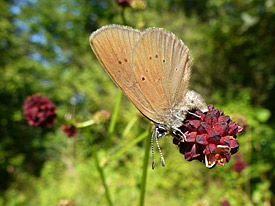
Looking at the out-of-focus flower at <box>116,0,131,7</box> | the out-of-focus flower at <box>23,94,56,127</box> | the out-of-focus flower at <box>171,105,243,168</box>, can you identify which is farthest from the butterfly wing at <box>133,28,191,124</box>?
the out-of-focus flower at <box>116,0,131,7</box>

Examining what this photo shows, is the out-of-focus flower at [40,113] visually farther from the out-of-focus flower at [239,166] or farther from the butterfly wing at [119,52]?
the out-of-focus flower at [239,166]

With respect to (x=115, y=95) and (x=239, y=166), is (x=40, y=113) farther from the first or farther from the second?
(x=115, y=95)

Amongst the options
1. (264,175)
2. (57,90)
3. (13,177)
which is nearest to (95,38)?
(264,175)

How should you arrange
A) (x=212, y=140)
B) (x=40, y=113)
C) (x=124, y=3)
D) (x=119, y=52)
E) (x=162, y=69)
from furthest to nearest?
(x=124, y=3), (x=40, y=113), (x=162, y=69), (x=119, y=52), (x=212, y=140)

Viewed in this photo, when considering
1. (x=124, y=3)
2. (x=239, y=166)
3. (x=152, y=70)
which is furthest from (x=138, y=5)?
(x=239, y=166)

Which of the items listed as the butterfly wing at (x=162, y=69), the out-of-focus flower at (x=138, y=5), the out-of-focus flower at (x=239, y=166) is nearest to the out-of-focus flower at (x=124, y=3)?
the out-of-focus flower at (x=138, y=5)

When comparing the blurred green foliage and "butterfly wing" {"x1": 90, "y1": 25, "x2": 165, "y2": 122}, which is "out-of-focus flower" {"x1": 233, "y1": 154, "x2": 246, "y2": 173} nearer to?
the blurred green foliage
